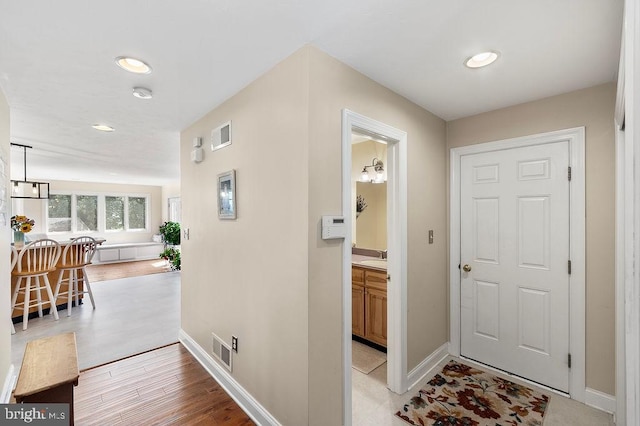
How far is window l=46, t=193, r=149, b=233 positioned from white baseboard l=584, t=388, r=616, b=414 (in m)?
10.7

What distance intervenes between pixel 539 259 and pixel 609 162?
86cm

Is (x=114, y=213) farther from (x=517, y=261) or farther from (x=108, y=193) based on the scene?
(x=517, y=261)

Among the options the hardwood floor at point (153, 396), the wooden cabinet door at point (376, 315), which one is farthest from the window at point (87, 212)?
the wooden cabinet door at point (376, 315)

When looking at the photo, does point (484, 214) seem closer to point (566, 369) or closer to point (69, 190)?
point (566, 369)

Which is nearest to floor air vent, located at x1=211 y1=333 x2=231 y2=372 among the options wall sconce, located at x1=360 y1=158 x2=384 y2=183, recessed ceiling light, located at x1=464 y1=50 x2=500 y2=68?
wall sconce, located at x1=360 y1=158 x2=384 y2=183

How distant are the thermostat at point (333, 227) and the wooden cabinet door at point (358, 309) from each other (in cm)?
147

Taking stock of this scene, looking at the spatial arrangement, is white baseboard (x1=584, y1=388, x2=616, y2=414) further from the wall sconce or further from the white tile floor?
the wall sconce

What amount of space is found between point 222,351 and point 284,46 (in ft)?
7.65

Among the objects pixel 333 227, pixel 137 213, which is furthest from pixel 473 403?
pixel 137 213

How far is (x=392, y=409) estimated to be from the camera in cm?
212

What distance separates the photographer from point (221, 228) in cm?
244

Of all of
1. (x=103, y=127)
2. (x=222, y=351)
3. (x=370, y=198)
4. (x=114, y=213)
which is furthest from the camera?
(x=114, y=213)

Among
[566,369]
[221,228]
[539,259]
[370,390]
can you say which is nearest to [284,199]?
[221,228]

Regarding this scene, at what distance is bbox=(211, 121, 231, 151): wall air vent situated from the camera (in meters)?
2.33
